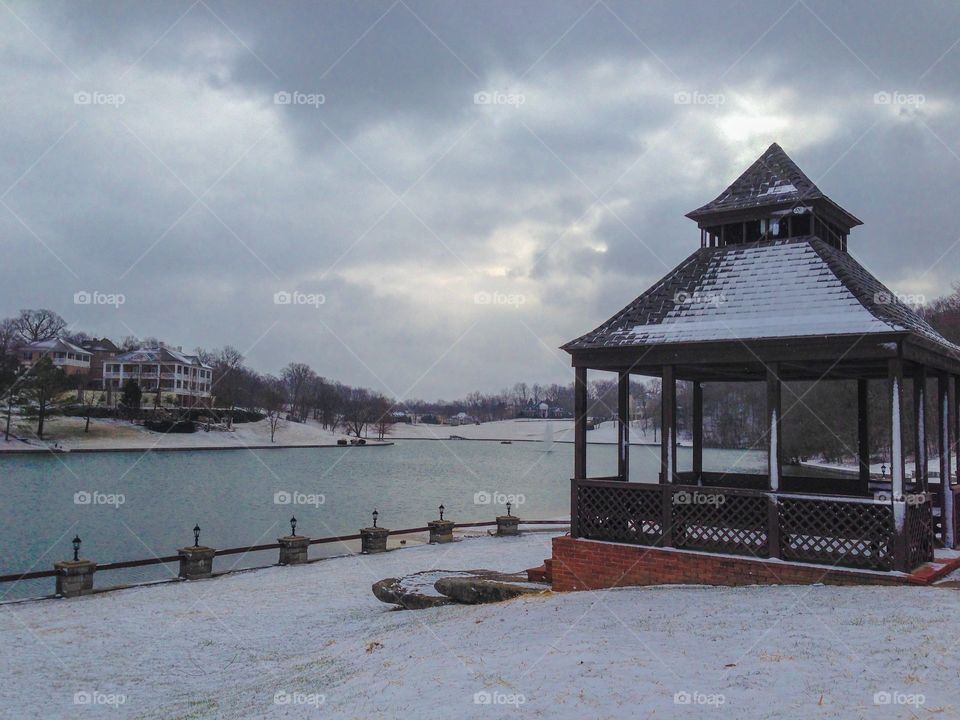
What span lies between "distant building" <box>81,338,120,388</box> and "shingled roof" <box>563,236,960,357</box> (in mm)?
102179

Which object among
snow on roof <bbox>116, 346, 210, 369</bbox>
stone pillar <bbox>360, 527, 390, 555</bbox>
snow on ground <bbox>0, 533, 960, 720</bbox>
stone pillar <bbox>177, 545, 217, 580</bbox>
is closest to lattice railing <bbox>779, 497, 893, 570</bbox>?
snow on ground <bbox>0, 533, 960, 720</bbox>

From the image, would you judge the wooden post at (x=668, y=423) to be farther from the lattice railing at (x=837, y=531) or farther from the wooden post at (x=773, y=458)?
the lattice railing at (x=837, y=531)

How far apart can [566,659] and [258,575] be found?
1328 cm

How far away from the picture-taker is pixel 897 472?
33.6ft

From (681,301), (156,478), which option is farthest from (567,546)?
(156,478)

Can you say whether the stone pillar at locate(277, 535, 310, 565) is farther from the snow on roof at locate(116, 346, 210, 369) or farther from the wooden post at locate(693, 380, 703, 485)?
the snow on roof at locate(116, 346, 210, 369)

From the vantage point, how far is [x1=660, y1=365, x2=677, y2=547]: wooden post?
11609mm

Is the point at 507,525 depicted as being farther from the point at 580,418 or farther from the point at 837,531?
the point at 837,531

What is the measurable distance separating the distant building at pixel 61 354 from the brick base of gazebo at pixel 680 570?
330ft

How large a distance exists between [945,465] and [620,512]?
547cm

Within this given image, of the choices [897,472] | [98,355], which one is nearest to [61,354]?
[98,355]

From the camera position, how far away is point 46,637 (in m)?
12.6

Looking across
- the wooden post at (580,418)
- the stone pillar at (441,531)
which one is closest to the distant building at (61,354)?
the stone pillar at (441,531)

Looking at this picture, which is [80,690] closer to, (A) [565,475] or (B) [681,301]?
(B) [681,301]
